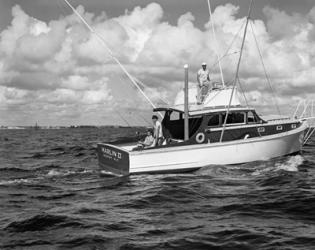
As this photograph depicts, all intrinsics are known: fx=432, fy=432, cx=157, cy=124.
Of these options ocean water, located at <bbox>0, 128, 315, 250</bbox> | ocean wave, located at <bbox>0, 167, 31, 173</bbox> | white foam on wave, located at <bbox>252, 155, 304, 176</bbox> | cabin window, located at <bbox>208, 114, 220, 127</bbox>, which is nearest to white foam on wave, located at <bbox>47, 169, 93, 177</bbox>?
ocean water, located at <bbox>0, 128, 315, 250</bbox>

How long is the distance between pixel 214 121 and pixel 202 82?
2.88 metres

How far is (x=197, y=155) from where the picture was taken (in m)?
16.9

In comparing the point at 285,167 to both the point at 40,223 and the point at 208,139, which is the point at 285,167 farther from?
the point at 40,223

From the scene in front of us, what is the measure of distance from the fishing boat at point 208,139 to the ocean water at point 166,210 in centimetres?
52

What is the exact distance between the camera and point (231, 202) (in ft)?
37.4

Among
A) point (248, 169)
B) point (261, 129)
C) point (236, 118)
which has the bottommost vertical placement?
point (248, 169)

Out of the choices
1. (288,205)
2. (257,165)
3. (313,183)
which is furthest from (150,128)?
(288,205)

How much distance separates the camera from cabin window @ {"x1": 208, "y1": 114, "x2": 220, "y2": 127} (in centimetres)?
1759

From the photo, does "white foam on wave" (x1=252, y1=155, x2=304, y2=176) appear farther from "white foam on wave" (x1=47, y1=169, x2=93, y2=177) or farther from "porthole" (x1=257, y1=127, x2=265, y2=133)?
"white foam on wave" (x1=47, y1=169, x2=93, y2=177)

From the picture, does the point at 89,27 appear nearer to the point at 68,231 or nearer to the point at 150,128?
the point at 150,128

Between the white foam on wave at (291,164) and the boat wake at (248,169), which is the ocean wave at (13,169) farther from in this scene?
the white foam on wave at (291,164)

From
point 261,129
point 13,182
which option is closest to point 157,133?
point 261,129

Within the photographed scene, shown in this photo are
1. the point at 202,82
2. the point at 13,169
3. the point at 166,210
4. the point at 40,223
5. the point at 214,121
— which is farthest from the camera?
the point at 13,169

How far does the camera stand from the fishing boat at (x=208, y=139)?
1661cm
